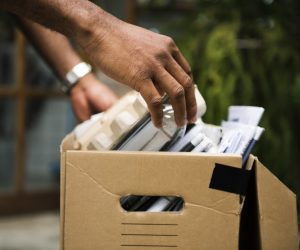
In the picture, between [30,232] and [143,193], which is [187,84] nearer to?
[143,193]

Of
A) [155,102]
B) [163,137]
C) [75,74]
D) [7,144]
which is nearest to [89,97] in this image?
[75,74]

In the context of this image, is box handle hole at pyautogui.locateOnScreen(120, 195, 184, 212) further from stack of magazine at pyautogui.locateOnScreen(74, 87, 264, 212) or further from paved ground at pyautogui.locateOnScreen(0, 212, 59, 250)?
paved ground at pyautogui.locateOnScreen(0, 212, 59, 250)

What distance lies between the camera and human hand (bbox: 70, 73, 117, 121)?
1557mm

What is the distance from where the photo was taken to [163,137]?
1.07 meters

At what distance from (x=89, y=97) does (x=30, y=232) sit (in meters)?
1.91

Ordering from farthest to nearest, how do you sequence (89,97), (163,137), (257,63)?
(257,63), (89,97), (163,137)

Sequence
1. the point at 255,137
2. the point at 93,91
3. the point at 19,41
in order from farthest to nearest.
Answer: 1. the point at 19,41
2. the point at 93,91
3. the point at 255,137

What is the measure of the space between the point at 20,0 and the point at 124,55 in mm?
222

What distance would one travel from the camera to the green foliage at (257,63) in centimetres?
240

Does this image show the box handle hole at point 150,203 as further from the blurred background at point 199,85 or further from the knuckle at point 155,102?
the blurred background at point 199,85

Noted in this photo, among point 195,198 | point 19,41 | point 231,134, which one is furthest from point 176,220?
point 19,41

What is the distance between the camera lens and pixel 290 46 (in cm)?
253

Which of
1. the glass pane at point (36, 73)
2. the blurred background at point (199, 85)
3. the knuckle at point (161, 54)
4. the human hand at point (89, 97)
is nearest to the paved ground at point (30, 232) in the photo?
the blurred background at point (199, 85)

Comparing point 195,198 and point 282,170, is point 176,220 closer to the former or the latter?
point 195,198
